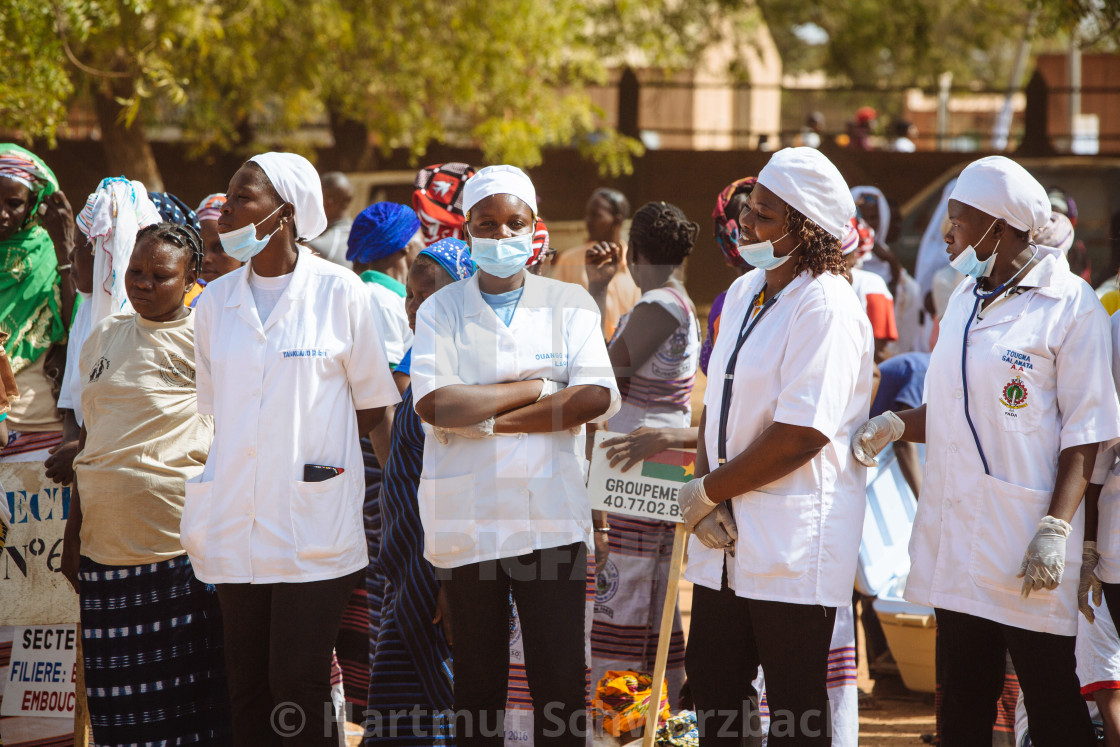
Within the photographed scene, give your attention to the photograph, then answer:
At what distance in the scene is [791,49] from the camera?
110 feet

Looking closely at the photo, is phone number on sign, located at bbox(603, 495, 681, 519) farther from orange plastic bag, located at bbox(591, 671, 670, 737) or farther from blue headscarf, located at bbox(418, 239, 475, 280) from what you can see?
blue headscarf, located at bbox(418, 239, 475, 280)

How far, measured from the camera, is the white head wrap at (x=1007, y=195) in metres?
3.36

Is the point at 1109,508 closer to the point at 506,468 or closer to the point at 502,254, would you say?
the point at 506,468

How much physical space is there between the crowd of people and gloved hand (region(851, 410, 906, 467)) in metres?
0.01

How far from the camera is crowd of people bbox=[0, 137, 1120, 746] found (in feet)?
10.6

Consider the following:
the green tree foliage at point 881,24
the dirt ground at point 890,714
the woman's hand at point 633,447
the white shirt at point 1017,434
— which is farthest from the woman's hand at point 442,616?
the green tree foliage at point 881,24

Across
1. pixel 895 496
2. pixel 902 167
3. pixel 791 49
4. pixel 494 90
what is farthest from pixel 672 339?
pixel 791 49

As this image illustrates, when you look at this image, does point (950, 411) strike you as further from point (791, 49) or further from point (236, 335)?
point (791, 49)

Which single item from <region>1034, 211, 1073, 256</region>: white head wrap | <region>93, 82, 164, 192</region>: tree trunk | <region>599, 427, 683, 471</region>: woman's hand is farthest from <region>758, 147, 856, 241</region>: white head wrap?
<region>93, 82, 164, 192</region>: tree trunk

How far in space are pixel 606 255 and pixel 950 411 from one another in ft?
8.20

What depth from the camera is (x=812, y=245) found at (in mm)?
3361

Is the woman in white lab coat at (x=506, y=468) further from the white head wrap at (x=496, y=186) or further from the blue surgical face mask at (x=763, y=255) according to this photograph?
the blue surgical face mask at (x=763, y=255)

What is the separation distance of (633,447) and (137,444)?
1.76 m

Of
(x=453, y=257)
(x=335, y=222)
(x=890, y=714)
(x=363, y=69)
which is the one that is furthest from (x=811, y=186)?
(x=363, y=69)
